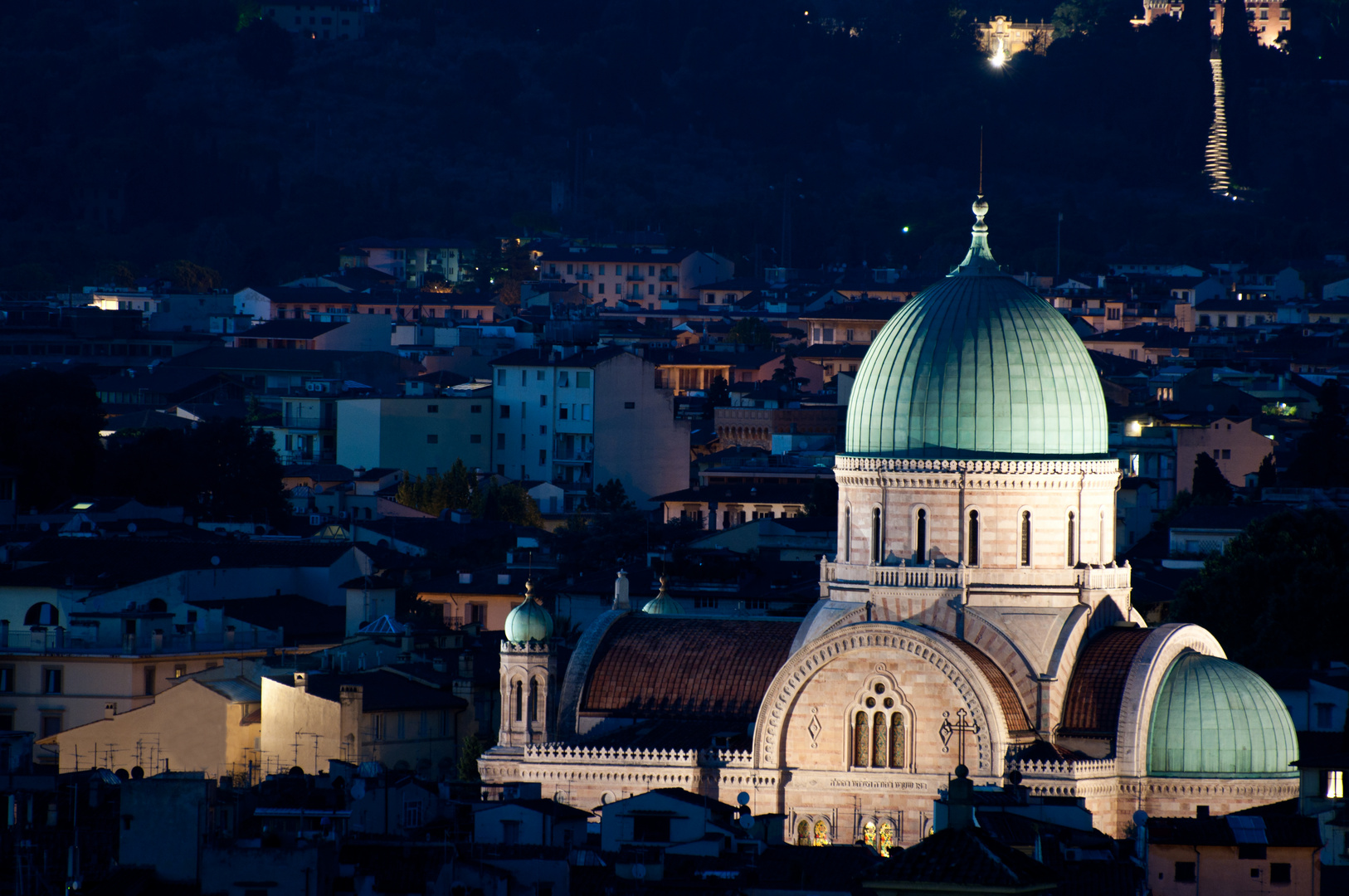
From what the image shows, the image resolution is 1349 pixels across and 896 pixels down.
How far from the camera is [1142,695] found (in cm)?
5403

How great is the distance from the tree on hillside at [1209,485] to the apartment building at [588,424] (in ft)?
74.6

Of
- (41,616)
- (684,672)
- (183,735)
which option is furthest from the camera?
(41,616)

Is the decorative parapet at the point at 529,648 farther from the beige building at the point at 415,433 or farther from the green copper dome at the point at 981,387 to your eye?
the beige building at the point at 415,433

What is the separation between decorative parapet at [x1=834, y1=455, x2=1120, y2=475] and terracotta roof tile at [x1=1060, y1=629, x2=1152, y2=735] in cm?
251

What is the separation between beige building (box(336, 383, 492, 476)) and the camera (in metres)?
119

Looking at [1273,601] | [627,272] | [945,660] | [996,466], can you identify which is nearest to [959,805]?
[945,660]

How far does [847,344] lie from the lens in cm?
15288

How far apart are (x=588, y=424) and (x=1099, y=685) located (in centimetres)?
6910

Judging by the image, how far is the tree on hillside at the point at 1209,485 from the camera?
319ft

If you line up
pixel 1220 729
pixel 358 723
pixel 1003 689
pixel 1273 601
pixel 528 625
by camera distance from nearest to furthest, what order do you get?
pixel 1220 729
pixel 1003 689
pixel 528 625
pixel 358 723
pixel 1273 601

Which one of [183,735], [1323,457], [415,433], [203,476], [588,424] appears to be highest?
[588,424]

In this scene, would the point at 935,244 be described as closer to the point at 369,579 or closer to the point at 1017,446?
the point at 369,579

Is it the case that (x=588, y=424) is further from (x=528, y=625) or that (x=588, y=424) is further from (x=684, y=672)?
(x=528, y=625)

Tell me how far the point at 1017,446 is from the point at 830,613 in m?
3.69
